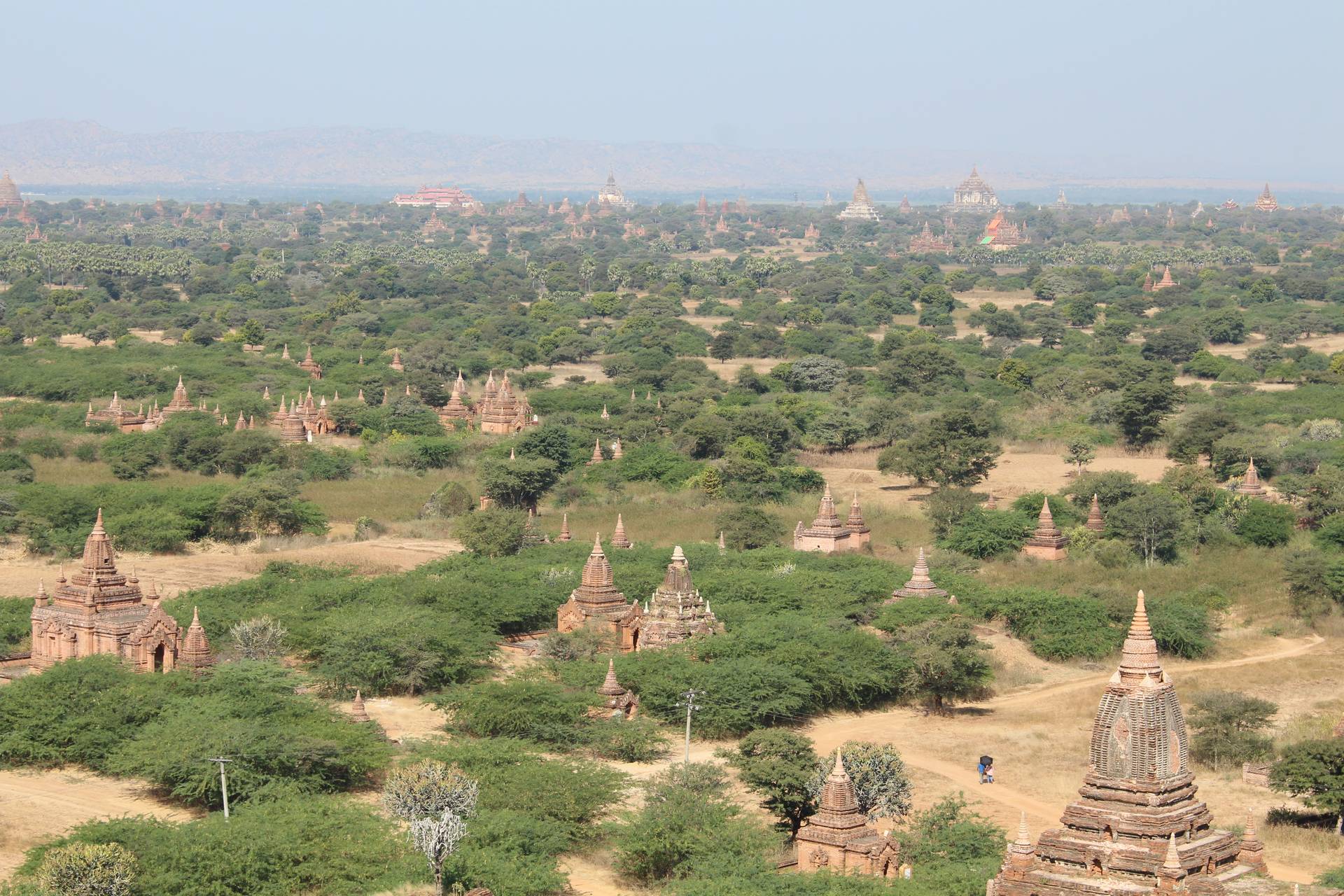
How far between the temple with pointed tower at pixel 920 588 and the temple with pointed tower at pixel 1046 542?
7.30m

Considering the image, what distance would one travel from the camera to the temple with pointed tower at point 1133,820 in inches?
955

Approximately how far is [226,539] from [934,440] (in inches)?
821

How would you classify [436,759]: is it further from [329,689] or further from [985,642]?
[985,642]

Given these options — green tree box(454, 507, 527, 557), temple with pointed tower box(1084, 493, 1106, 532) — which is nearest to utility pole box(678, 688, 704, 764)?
green tree box(454, 507, 527, 557)

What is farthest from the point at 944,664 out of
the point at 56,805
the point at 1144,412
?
the point at 1144,412

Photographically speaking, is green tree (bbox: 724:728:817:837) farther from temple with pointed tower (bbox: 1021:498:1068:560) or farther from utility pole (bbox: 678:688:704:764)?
temple with pointed tower (bbox: 1021:498:1068:560)

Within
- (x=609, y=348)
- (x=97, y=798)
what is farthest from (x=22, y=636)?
(x=609, y=348)

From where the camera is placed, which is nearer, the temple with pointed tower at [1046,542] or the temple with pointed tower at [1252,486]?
the temple with pointed tower at [1046,542]

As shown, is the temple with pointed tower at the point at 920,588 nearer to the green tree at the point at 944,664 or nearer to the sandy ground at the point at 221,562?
the green tree at the point at 944,664

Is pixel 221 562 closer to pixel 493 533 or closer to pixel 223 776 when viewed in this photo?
pixel 493 533

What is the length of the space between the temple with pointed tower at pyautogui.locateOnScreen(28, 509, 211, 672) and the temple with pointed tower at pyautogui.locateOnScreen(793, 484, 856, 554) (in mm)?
17841

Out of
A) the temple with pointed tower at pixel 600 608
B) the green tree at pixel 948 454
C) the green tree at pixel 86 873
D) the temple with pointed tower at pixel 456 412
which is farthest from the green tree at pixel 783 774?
the temple with pointed tower at pixel 456 412

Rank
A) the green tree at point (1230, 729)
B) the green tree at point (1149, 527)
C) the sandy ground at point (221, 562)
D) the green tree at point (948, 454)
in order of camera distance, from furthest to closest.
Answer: the green tree at point (948, 454) < the green tree at point (1149, 527) < the sandy ground at point (221, 562) < the green tree at point (1230, 729)

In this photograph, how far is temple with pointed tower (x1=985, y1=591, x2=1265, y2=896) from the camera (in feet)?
79.6
